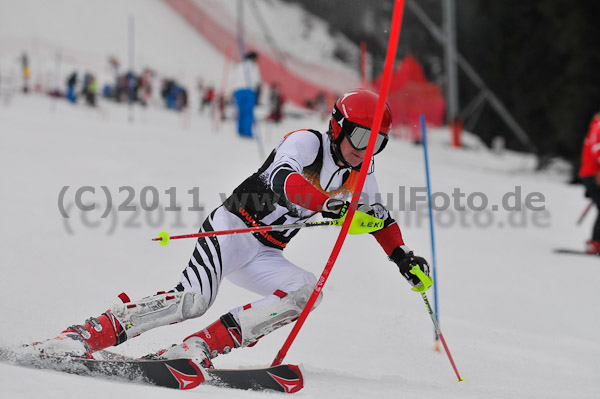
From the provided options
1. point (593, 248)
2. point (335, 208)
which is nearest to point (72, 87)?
point (593, 248)

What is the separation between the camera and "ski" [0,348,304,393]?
112 inches

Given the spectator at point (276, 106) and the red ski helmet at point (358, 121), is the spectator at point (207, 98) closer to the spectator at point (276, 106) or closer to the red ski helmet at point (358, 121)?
the spectator at point (276, 106)

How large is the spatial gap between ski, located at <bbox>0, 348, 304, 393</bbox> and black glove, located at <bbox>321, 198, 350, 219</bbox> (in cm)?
80

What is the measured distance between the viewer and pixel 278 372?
3.10 meters

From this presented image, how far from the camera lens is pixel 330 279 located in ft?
21.7

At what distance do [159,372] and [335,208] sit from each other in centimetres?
108

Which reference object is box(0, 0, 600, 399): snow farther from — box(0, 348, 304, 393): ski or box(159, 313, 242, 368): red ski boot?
box(159, 313, 242, 368): red ski boot

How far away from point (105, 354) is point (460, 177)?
1264cm

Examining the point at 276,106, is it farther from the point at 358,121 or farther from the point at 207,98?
the point at 358,121

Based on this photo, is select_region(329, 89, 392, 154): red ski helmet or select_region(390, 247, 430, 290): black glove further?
select_region(390, 247, 430, 290): black glove

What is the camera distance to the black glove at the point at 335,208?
311cm

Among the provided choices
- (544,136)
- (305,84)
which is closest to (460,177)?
(305,84)

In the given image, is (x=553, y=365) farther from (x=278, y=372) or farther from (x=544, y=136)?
(x=544, y=136)

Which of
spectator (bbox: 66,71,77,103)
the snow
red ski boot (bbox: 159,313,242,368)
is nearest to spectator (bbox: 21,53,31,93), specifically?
spectator (bbox: 66,71,77,103)
